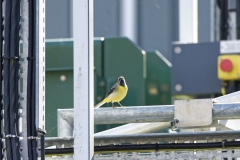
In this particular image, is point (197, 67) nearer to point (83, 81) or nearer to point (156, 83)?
point (156, 83)

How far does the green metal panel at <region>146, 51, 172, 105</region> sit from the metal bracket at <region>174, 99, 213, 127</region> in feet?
16.2

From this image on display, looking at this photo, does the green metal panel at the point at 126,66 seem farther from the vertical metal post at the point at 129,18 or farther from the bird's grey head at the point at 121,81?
the vertical metal post at the point at 129,18

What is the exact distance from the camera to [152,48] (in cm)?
1284

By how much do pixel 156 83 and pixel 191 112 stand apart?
16.8 feet

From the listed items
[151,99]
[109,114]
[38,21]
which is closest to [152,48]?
[151,99]

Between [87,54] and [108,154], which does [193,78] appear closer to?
[108,154]

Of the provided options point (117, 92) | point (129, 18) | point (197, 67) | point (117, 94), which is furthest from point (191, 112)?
point (129, 18)

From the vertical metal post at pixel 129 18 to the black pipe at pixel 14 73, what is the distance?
851 centimetres

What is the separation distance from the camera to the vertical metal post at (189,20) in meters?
11.8

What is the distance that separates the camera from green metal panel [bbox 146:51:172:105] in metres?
9.79

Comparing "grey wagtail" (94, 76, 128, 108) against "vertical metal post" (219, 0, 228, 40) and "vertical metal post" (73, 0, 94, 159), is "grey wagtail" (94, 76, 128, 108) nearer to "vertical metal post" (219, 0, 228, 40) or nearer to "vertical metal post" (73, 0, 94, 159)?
"vertical metal post" (219, 0, 228, 40)

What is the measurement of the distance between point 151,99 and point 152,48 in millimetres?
3114

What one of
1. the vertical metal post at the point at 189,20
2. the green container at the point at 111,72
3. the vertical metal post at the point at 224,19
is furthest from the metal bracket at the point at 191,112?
the vertical metal post at the point at 189,20

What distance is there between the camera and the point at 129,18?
1249 cm
